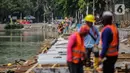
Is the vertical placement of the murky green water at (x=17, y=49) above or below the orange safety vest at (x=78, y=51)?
below

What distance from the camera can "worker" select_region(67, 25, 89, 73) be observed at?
10.4 meters

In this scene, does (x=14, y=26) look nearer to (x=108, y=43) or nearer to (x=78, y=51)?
(x=78, y=51)

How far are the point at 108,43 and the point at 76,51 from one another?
0.92 metres

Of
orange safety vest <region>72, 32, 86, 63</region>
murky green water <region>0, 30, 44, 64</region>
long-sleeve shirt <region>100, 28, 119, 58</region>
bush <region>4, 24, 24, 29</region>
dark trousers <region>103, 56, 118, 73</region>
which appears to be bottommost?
bush <region>4, 24, 24, 29</region>

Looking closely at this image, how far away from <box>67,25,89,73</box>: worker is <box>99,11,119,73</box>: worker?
0.62m

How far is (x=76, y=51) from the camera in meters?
10.5

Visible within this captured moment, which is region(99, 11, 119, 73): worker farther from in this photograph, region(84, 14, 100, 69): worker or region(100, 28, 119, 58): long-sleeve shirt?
region(84, 14, 100, 69): worker

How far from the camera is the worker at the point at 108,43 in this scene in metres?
9.91

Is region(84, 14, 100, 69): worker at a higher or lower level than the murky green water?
higher

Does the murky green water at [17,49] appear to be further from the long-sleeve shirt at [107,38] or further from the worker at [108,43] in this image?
the long-sleeve shirt at [107,38]

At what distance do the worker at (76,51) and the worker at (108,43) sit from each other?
2.03 feet

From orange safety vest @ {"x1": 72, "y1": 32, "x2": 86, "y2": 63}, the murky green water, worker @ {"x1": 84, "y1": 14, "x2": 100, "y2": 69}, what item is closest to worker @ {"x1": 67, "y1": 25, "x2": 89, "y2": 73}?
orange safety vest @ {"x1": 72, "y1": 32, "x2": 86, "y2": 63}

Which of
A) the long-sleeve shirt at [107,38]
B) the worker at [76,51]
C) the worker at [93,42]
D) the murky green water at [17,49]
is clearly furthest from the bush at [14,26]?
the long-sleeve shirt at [107,38]

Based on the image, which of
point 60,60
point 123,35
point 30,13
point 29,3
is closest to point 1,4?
point 29,3
